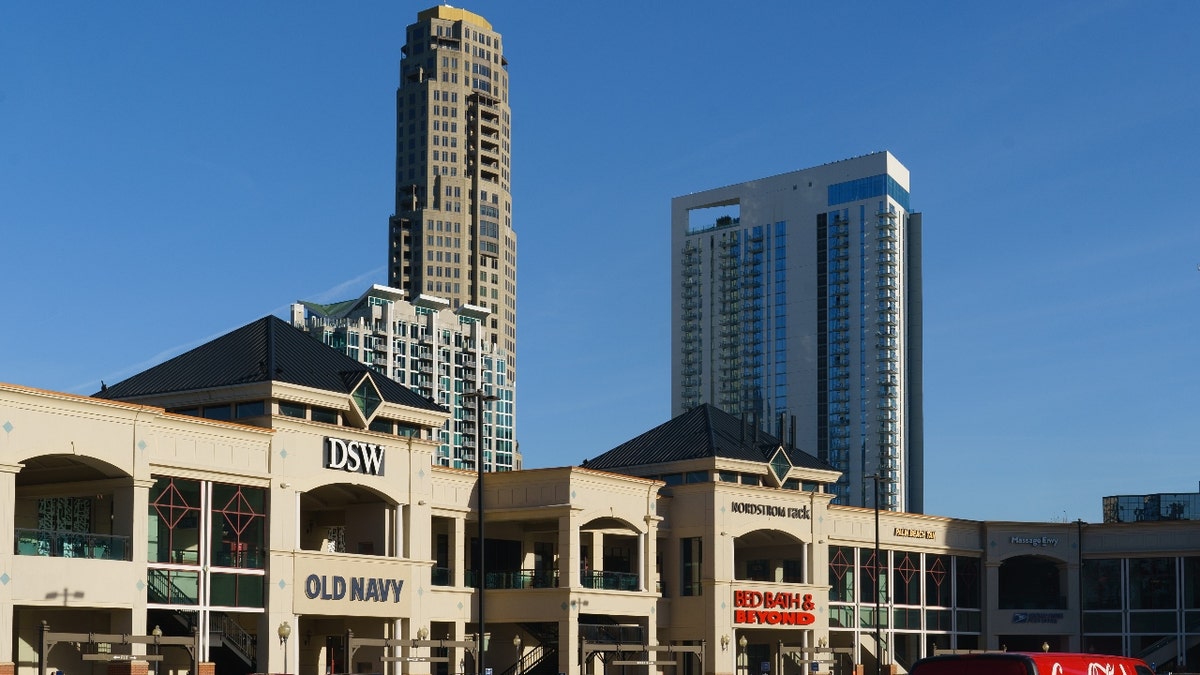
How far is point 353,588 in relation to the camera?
66000 mm

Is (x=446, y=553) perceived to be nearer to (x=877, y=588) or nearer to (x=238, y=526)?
(x=238, y=526)

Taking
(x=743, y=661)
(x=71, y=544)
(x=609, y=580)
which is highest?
(x=71, y=544)

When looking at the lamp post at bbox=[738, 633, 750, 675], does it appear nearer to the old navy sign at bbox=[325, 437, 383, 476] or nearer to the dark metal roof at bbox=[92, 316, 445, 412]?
the dark metal roof at bbox=[92, 316, 445, 412]

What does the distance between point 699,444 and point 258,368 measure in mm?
29258

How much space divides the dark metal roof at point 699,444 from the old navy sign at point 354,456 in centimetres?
2281

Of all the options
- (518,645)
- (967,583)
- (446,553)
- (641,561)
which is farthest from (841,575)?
(446,553)

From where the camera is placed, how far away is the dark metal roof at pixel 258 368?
65.2 metres

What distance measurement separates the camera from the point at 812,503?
9025 cm

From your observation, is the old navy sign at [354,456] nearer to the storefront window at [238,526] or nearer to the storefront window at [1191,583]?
the storefront window at [238,526]

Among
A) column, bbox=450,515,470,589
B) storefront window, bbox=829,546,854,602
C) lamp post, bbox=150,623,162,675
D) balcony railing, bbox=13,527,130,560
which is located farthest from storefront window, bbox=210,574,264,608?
storefront window, bbox=829,546,854,602

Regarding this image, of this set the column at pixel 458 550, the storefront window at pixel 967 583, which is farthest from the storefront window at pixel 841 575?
the column at pixel 458 550

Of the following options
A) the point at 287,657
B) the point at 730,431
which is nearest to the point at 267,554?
the point at 287,657

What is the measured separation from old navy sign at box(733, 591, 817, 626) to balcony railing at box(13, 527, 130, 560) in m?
37.1

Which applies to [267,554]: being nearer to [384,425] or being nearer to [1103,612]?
[384,425]
